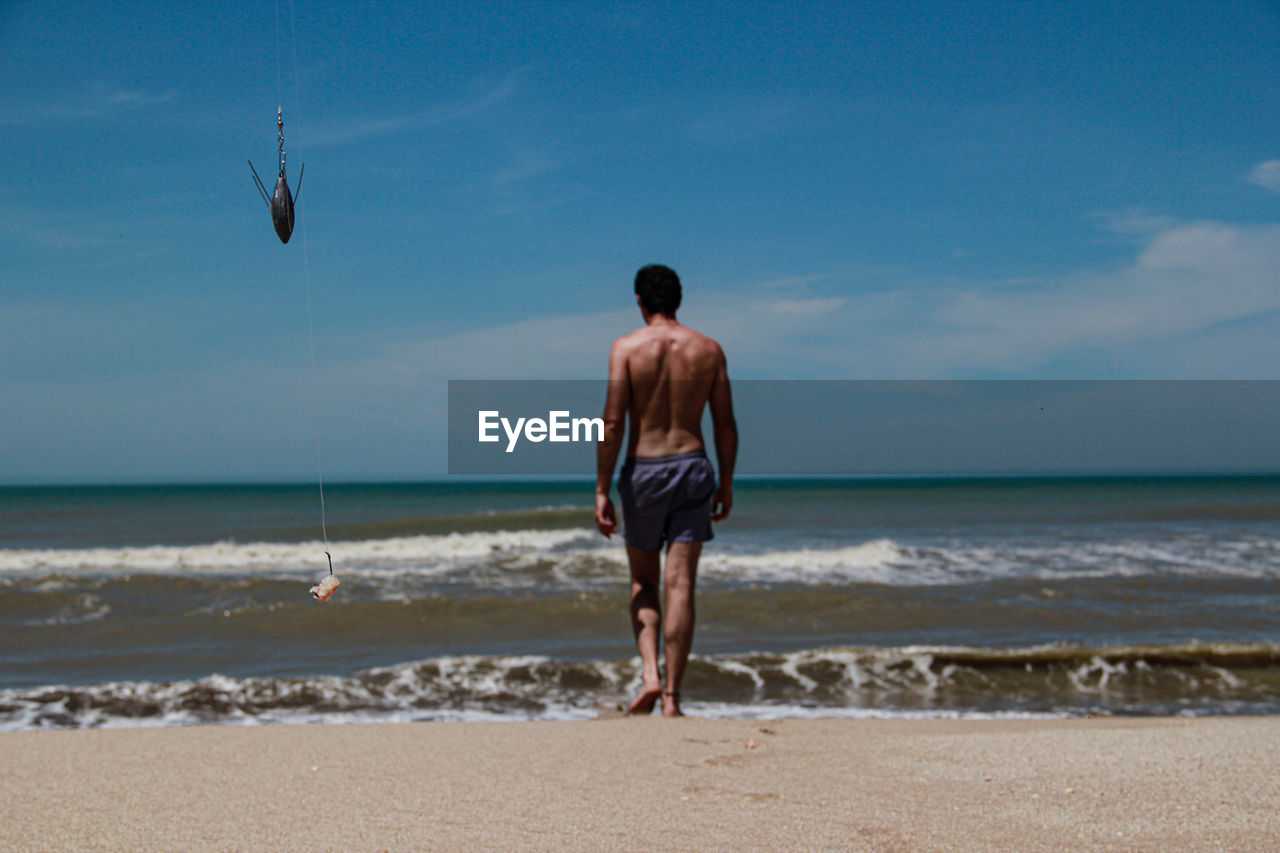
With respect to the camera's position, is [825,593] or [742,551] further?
[742,551]

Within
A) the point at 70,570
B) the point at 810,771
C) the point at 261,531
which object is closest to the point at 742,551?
the point at 70,570

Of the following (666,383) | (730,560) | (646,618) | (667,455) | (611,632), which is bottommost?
(730,560)

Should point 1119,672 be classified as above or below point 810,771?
below

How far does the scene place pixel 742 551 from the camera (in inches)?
606

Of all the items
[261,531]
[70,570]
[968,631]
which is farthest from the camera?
[261,531]

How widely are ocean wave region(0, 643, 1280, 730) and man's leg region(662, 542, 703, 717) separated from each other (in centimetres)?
100

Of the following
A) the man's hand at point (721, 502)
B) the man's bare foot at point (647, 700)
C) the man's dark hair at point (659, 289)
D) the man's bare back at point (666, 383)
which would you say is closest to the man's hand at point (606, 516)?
the man's bare back at point (666, 383)

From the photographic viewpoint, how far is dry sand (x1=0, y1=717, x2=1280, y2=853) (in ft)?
7.86

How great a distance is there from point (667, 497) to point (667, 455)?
0.53ft

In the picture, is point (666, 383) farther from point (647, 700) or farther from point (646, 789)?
point (646, 789)

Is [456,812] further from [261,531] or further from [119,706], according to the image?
[261,531]

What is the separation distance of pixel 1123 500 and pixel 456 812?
106 feet

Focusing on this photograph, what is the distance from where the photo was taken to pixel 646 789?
2.84m

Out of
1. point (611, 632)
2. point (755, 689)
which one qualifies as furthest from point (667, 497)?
point (611, 632)
